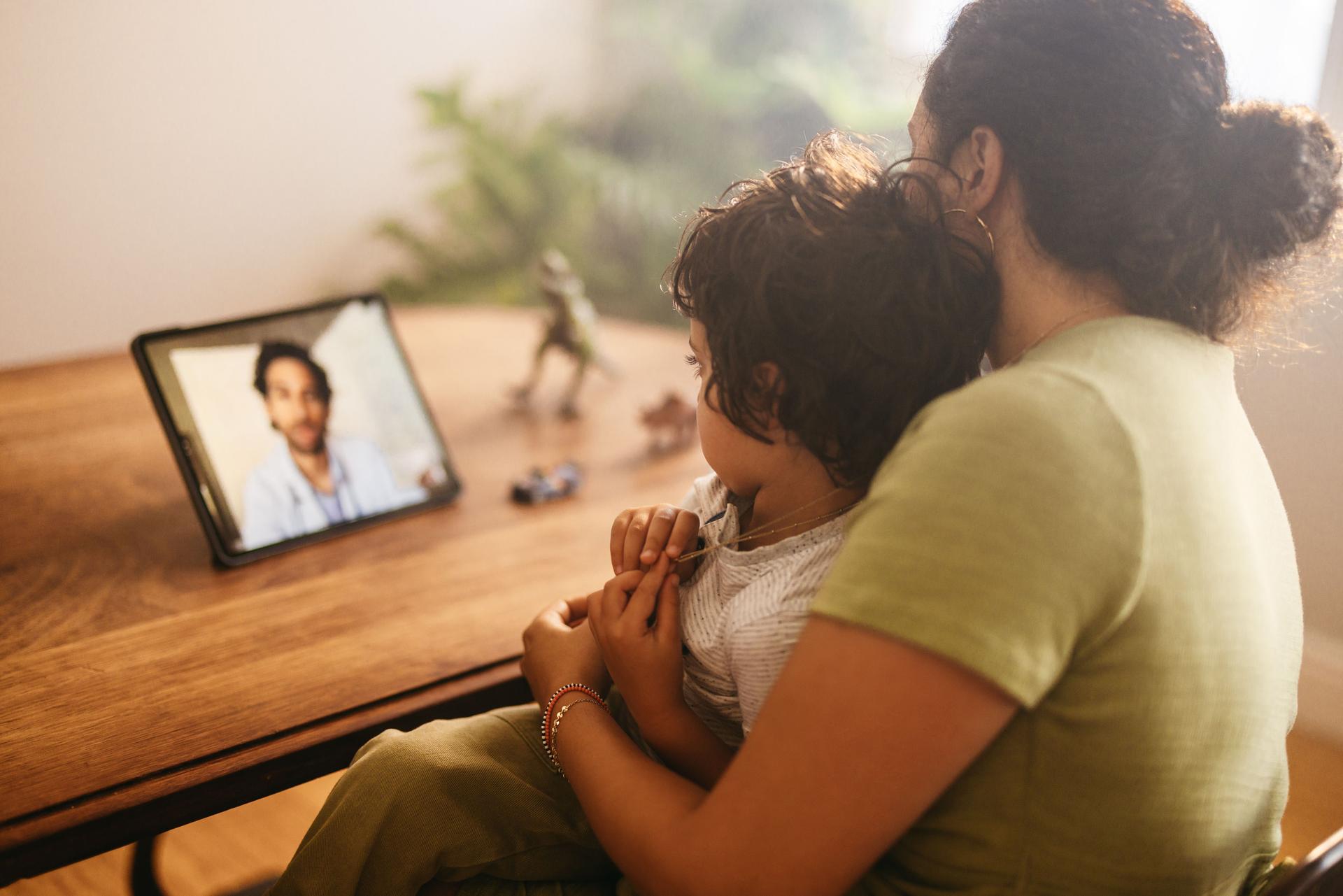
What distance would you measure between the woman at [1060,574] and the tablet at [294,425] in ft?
1.59

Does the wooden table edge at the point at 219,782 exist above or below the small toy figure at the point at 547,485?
below

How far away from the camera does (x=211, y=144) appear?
3834mm

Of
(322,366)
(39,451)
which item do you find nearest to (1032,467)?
(322,366)

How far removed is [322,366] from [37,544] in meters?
0.41

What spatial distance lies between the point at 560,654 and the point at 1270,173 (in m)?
0.74

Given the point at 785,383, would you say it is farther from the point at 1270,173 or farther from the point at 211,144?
the point at 211,144

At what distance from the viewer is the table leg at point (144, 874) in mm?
1479

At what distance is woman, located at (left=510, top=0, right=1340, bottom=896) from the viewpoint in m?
0.63

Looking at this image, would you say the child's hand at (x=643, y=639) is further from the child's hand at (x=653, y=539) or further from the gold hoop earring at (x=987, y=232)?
the gold hoop earring at (x=987, y=232)

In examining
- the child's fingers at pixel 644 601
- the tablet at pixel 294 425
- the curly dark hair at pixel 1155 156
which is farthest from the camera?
the tablet at pixel 294 425

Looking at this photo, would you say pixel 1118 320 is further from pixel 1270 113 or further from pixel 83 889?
pixel 83 889

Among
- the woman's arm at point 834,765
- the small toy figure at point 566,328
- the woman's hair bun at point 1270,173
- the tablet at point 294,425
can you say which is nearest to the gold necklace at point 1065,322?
the woman's hair bun at point 1270,173

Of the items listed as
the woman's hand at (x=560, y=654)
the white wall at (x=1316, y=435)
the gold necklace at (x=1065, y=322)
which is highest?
the gold necklace at (x=1065, y=322)

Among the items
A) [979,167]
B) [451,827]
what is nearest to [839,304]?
[979,167]
